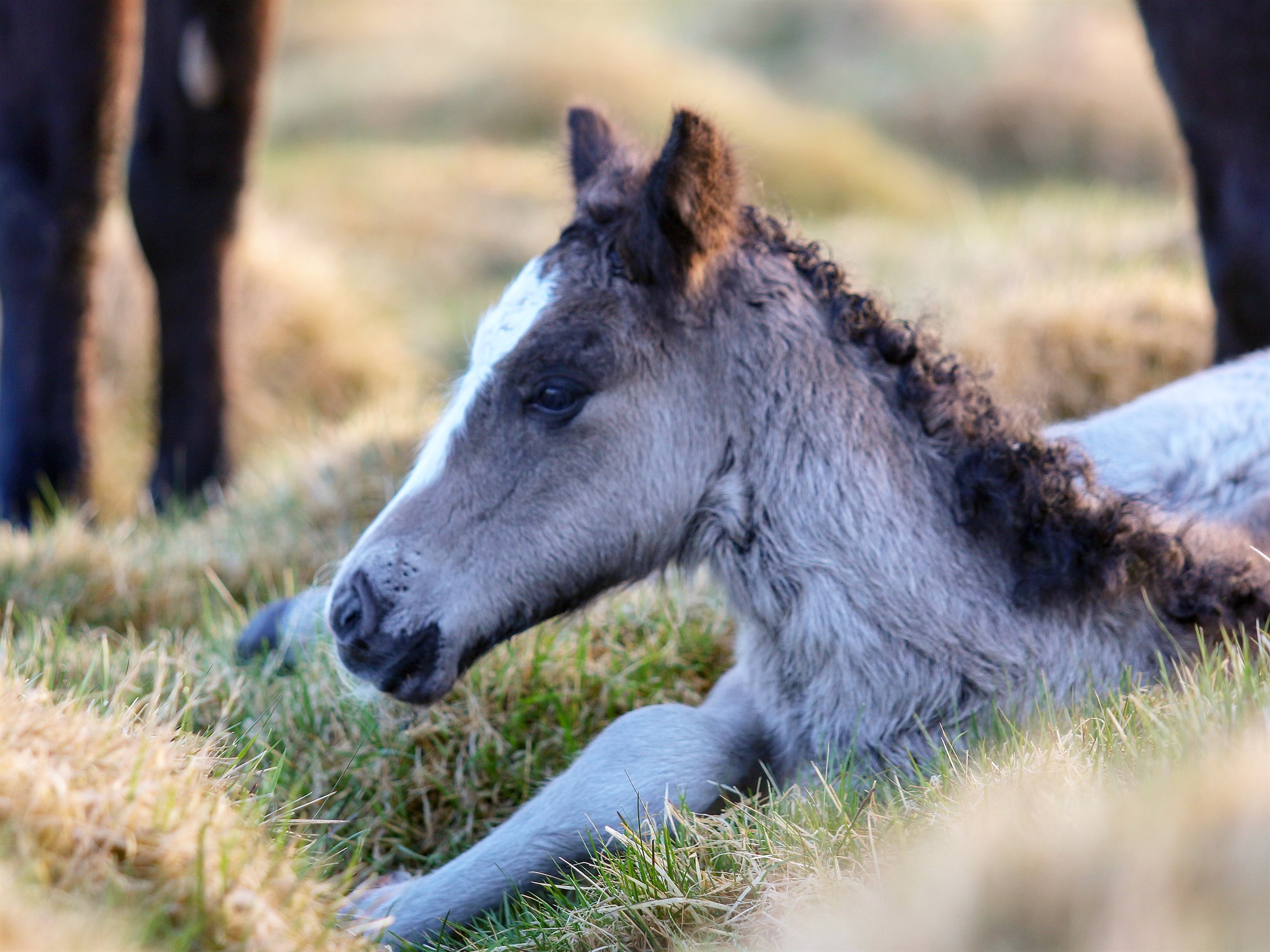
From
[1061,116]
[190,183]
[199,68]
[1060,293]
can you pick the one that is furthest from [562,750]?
[1061,116]

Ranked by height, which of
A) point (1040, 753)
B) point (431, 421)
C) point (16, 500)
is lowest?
point (16, 500)

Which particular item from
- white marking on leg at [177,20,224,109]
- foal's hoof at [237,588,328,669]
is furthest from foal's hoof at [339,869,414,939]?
white marking on leg at [177,20,224,109]

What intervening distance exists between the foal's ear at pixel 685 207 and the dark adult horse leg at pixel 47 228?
8.13ft

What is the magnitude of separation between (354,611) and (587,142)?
1.32 meters

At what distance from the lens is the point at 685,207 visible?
7.93 ft

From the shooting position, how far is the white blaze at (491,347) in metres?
2.53

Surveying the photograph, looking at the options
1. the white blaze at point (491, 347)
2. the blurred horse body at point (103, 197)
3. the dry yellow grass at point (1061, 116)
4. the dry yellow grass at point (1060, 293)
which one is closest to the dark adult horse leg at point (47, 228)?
the blurred horse body at point (103, 197)

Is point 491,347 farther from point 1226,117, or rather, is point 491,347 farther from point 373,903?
point 1226,117

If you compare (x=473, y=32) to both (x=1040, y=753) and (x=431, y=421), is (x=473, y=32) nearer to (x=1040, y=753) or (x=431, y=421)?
(x=431, y=421)

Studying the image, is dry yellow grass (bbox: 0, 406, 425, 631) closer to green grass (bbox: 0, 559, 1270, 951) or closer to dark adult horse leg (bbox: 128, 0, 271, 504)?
green grass (bbox: 0, 559, 1270, 951)

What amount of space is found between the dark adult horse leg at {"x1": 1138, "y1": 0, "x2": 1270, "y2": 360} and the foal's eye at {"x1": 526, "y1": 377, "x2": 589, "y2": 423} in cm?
196

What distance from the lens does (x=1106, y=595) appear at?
2.47m

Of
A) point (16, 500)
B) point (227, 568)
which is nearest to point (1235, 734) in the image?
point (227, 568)

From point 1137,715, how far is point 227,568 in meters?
2.90
